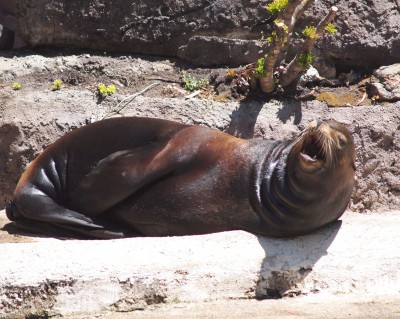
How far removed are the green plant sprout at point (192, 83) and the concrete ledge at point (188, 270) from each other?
2342mm

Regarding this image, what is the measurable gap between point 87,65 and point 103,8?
0.54 meters

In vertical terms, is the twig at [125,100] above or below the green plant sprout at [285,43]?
below

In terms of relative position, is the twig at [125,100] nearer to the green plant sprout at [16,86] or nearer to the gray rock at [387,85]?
the green plant sprout at [16,86]

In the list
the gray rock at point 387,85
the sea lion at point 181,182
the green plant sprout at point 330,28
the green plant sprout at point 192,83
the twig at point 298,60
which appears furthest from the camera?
the green plant sprout at point 192,83

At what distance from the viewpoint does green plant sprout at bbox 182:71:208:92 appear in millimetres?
8250

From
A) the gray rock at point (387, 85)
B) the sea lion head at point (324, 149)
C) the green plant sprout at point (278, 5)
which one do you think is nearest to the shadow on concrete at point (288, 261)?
the sea lion head at point (324, 149)

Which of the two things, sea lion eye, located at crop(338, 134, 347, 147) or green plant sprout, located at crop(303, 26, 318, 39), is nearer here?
sea lion eye, located at crop(338, 134, 347, 147)

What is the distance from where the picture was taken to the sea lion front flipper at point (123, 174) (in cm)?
655

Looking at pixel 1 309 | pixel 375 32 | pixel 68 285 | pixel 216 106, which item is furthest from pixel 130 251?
pixel 375 32

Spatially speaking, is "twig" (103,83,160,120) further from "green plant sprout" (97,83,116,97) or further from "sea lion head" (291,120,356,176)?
"sea lion head" (291,120,356,176)

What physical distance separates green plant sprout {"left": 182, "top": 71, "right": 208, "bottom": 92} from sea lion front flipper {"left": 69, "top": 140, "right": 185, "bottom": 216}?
1.63 metres

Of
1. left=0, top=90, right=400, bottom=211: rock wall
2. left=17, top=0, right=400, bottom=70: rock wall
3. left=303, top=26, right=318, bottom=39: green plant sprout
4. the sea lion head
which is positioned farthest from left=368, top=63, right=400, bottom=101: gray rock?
the sea lion head

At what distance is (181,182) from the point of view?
6539mm

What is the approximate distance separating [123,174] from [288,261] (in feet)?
4.51
